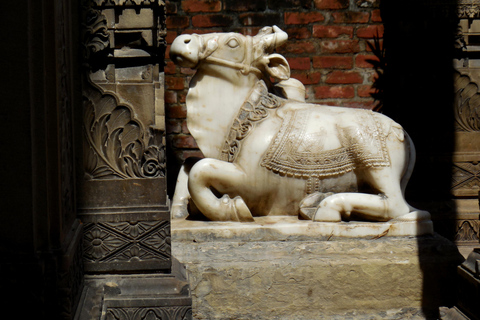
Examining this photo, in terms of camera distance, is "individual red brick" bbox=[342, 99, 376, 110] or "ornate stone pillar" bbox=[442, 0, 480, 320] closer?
"ornate stone pillar" bbox=[442, 0, 480, 320]

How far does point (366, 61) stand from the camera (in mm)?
4715

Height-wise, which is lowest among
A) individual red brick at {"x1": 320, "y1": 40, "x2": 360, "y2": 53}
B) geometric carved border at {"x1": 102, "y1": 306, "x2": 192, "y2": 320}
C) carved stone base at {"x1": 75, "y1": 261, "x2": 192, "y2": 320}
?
geometric carved border at {"x1": 102, "y1": 306, "x2": 192, "y2": 320}

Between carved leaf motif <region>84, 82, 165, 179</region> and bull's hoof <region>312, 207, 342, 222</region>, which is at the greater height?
carved leaf motif <region>84, 82, 165, 179</region>

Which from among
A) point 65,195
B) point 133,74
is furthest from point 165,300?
point 133,74

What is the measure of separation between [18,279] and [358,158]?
2.01 meters

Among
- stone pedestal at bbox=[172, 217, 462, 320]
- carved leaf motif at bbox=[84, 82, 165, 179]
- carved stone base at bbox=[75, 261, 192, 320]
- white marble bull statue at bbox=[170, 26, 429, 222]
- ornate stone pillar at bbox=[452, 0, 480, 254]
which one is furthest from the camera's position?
ornate stone pillar at bbox=[452, 0, 480, 254]

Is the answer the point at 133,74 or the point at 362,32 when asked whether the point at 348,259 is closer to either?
the point at 133,74

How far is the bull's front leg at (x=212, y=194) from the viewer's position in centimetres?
330

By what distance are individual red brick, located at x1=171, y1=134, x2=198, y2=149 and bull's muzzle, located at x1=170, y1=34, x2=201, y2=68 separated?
1219 millimetres

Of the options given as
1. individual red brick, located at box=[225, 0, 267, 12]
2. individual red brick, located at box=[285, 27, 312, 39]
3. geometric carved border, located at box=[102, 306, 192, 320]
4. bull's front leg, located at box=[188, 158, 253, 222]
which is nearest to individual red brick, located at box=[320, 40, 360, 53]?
individual red brick, located at box=[285, 27, 312, 39]

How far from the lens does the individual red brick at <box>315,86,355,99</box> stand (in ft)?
15.4

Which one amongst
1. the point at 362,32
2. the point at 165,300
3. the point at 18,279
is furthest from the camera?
the point at 362,32

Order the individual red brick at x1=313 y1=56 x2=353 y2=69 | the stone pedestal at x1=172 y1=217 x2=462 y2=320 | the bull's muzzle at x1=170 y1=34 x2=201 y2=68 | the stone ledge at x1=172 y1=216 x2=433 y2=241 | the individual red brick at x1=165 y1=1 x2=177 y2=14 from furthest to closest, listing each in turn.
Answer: the individual red brick at x1=313 y1=56 x2=353 y2=69
the individual red brick at x1=165 y1=1 x2=177 y2=14
the bull's muzzle at x1=170 y1=34 x2=201 y2=68
the stone ledge at x1=172 y1=216 x2=433 y2=241
the stone pedestal at x1=172 y1=217 x2=462 y2=320

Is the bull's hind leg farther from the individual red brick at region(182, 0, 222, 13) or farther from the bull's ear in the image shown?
the individual red brick at region(182, 0, 222, 13)
